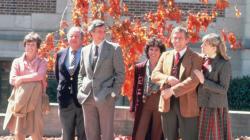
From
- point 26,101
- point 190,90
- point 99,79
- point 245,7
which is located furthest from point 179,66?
point 245,7

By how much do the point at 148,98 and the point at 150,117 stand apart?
0.94ft

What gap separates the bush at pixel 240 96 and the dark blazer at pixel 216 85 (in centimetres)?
837

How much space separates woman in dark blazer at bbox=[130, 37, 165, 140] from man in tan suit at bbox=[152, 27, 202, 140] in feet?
1.60

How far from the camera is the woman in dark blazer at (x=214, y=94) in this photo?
7551mm

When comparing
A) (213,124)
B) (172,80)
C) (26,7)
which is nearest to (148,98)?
(172,80)

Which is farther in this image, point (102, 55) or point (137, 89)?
point (137, 89)

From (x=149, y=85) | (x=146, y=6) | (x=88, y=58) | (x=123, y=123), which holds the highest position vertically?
(x=146, y=6)

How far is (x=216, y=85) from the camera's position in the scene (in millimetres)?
7539

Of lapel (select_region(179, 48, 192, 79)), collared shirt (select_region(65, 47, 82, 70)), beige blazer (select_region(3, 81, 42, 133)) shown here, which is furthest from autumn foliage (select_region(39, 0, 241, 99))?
lapel (select_region(179, 48, 192, 79))

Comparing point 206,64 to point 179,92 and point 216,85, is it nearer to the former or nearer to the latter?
point 216,85

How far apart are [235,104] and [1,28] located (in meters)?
7.09

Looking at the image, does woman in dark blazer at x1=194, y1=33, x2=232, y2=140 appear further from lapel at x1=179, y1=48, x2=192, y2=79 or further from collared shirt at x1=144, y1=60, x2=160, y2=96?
collared shirt at x1=144, y1=60, x2=160, y2=96

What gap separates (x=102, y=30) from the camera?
8.02 metres

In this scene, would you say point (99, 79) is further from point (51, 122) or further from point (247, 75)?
point (247, 75)
